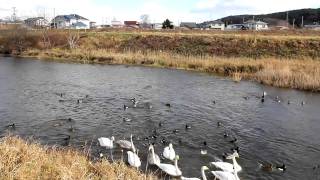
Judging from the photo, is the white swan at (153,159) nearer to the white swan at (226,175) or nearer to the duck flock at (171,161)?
the duck flock at (171,161)

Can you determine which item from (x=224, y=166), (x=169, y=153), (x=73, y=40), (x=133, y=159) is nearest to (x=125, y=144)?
(x=169, y=153)

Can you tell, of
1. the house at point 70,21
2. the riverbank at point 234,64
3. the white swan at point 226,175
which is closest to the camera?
the white swan at point 226,175

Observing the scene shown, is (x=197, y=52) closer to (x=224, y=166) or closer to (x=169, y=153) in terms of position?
(x=169, y=153)

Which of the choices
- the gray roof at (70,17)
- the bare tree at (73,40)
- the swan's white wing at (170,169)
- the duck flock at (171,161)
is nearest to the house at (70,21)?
the gray roof at (70,17)

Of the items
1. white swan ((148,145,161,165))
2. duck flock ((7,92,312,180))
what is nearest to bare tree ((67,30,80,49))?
duck flock ((7,92,312,180))

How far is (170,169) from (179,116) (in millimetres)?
9956

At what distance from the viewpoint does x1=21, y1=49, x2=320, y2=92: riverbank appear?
3828 centimetres

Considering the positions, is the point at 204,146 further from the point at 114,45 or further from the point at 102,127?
the point at 114,45

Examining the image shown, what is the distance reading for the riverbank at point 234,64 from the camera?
38281 millimetres

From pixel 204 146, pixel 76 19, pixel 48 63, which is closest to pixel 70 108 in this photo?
pixel 204 146

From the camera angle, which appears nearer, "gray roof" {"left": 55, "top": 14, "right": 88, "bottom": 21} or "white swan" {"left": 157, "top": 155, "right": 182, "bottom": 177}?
"white swan" {"left": 157, "top": 155, "right": 182, "bottom": 177}

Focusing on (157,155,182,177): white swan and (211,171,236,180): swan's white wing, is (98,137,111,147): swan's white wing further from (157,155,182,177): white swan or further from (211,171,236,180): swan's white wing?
(211,171,236,180): swan's white wing

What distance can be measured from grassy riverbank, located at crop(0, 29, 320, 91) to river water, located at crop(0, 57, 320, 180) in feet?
10.5

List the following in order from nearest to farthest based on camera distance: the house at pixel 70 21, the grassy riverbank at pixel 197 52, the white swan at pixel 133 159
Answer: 1. the white swan at pixel 133 159
2. the grassy riverbank at pixel 197 52
3. the house at pixel 70 21
